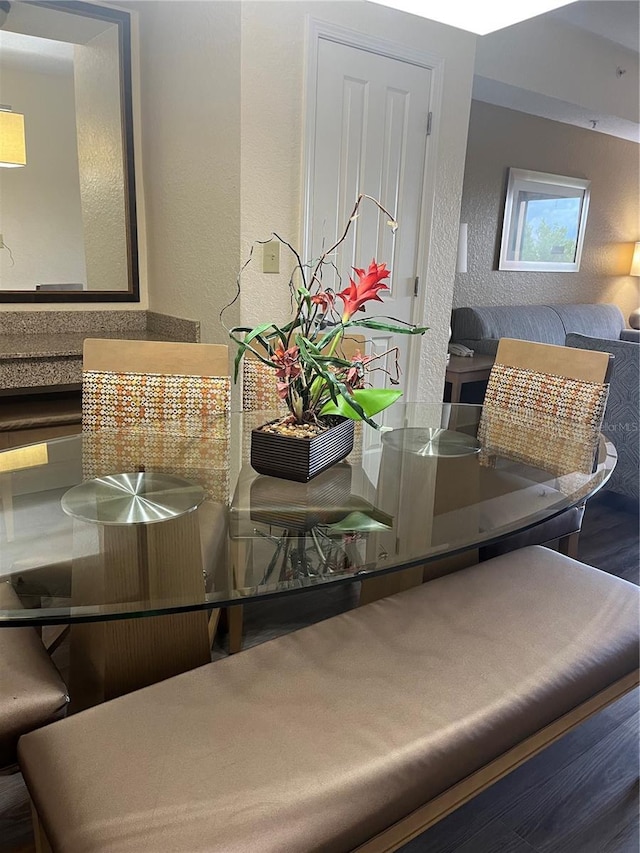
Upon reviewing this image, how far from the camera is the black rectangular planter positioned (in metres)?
1.52

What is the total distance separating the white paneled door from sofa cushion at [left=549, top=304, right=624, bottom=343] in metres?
2.71

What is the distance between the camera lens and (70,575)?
45.0 inches

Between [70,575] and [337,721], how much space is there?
0.54m

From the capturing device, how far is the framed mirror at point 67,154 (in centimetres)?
270

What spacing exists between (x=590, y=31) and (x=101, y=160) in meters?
3.19

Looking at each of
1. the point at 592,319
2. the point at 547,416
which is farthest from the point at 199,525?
the point at 592,319

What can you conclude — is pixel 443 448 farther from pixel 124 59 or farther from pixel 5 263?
pixel 124 59

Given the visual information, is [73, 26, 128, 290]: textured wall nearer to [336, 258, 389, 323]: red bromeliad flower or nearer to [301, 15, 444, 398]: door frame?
[301, 15, 444, 398]: door frame

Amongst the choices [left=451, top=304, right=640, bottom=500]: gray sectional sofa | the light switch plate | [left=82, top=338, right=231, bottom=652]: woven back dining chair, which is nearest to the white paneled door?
the light switch plate

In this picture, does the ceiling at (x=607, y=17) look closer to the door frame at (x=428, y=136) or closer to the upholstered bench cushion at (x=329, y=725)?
the door frame at (x=428, y=136)

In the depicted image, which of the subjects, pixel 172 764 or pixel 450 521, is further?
pixel 450 521

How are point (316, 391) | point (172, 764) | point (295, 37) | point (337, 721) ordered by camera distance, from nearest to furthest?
1. point (172, 764)
2. point (337, 721)
3. point (316, 391)
4. point (295, 37)

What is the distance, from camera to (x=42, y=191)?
2824mm

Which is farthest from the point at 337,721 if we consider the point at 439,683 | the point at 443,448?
the point at 443,448
